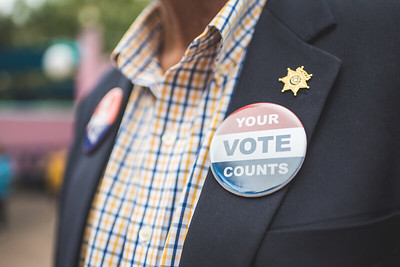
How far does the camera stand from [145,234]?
105cm

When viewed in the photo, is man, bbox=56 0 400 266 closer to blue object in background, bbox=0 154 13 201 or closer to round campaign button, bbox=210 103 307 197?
round campaign button, bbox=210 103 307 197

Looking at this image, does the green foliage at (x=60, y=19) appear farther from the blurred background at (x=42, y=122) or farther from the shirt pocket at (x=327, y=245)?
the shirt pocket at (x=327, y=245)

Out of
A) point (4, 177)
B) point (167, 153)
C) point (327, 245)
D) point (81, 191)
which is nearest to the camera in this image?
point (327, 245)

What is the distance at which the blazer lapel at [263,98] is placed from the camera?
2.88 ft

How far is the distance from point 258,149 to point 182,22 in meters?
0.54

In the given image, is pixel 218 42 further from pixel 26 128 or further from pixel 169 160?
pixel 26 128

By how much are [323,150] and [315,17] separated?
34 centimetres

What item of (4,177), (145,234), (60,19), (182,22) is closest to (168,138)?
(145,234)

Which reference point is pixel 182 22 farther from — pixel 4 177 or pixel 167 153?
pixel 4 177

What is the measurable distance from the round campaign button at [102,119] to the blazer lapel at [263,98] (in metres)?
0.48

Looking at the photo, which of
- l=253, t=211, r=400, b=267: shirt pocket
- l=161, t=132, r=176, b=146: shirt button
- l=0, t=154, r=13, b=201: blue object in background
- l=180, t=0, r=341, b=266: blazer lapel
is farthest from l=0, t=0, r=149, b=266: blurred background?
l=253, t=211, r=400, b=267: shirt pocket

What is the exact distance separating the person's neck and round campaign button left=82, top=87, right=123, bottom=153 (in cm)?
19

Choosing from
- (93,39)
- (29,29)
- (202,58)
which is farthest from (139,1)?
(202,58)

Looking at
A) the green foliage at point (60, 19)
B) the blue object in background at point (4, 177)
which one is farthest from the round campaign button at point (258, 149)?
the green foliage at point (60, 19)
